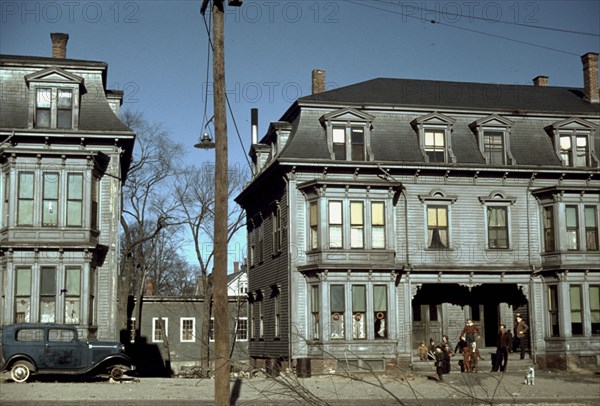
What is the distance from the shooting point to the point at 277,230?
36656 mm

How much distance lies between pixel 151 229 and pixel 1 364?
157 feet

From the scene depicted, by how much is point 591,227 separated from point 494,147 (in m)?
5.53

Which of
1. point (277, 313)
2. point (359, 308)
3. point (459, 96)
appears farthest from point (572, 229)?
point (277, 313)

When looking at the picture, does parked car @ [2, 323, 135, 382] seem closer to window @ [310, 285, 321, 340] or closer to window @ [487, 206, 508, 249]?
window @ [310, 285, 321, 340]

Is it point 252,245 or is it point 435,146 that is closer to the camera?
point 435,146

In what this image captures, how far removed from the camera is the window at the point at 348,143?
34688mm

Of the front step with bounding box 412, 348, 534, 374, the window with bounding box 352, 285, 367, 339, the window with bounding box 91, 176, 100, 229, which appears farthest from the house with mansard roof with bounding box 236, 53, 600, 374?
the window with bounding box 91, 176, 100, 229

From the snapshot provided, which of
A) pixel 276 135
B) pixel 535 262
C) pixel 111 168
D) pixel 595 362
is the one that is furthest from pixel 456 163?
pixel 111 168

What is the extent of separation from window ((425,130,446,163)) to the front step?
866 cm

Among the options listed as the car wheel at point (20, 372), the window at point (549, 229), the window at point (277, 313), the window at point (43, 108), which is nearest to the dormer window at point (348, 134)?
the window at point (277, 313)

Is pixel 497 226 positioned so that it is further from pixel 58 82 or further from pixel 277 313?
pixel 58 82

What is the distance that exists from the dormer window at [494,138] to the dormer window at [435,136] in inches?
57.9

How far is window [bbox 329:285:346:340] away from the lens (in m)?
33.1

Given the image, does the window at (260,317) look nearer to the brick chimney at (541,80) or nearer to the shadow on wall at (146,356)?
the shadow on wall at (146,356)
